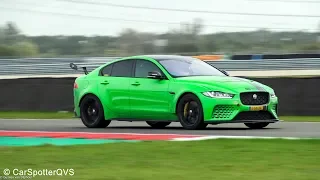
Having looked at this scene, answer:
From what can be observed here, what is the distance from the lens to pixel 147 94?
13781mm

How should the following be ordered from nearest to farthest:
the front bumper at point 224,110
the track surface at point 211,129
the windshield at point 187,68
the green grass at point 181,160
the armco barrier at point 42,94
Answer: the green grass at point 181,160 → the track surface at point 211,129 → the front bumper at point 224,110 → the windshield at point 187,68 → the armco barrier at point 42,94

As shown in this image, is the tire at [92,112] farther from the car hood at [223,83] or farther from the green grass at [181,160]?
the green grass at [181,160]

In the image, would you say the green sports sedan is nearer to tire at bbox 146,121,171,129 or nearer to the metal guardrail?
tire at bbox 146,121,171,129

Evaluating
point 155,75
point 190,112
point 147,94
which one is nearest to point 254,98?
point 190,112

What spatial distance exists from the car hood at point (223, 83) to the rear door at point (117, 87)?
1.31m

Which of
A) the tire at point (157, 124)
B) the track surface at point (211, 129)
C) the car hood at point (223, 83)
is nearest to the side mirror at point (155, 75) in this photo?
the car hood at point (223, 83)

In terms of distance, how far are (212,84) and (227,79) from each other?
47 cm

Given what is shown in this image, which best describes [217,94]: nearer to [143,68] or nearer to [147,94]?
[147,94]

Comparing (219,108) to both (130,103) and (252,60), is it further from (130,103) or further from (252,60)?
(252,60)

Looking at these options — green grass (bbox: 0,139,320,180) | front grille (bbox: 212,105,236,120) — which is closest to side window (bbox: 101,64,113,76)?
front grille (bbox: 212,105,236,120)

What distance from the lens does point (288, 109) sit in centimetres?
1906

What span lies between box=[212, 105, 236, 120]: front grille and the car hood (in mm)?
295

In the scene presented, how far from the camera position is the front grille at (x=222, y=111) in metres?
12.7

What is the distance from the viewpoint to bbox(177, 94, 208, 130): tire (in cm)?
1287
